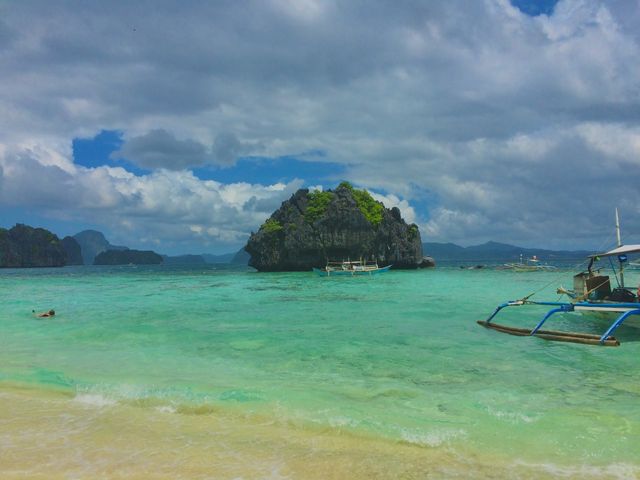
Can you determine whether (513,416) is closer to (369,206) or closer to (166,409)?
(166,409)

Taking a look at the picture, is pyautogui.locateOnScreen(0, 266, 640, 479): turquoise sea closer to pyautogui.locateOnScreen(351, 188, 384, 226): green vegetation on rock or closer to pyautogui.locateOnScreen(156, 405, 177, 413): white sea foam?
pyautogui.locateOnScreen(156, 405, 177, 413): white sea foam

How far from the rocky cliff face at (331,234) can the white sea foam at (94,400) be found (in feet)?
243

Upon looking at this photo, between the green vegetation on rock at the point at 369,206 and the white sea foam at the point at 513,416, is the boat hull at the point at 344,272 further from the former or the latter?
the white sea foam at the point at 513,416

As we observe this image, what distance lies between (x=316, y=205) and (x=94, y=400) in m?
79.8

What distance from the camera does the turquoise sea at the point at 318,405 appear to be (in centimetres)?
574

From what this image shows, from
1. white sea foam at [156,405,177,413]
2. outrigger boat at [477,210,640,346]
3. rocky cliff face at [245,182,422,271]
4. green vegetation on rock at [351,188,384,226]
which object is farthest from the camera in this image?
green vegetation on rock at [351,188,384,226]

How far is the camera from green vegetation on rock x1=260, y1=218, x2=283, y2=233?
87062mm

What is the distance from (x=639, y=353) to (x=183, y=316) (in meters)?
19.2

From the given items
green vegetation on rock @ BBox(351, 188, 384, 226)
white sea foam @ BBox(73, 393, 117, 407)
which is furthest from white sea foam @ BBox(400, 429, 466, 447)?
green vegetation on rock @ BBox(351, 188, 384, 226)

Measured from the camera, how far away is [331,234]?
83.2 m

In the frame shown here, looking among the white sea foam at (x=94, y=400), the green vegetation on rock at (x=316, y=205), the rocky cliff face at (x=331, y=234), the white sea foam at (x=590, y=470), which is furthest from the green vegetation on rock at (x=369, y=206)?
the white sea foam at (x=590, y=470)

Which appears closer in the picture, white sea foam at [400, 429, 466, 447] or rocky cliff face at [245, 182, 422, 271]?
white sea foam at [400, 429, 466, 447]

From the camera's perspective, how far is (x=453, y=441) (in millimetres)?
6445

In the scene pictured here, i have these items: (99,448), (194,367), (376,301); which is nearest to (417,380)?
(194,367)
